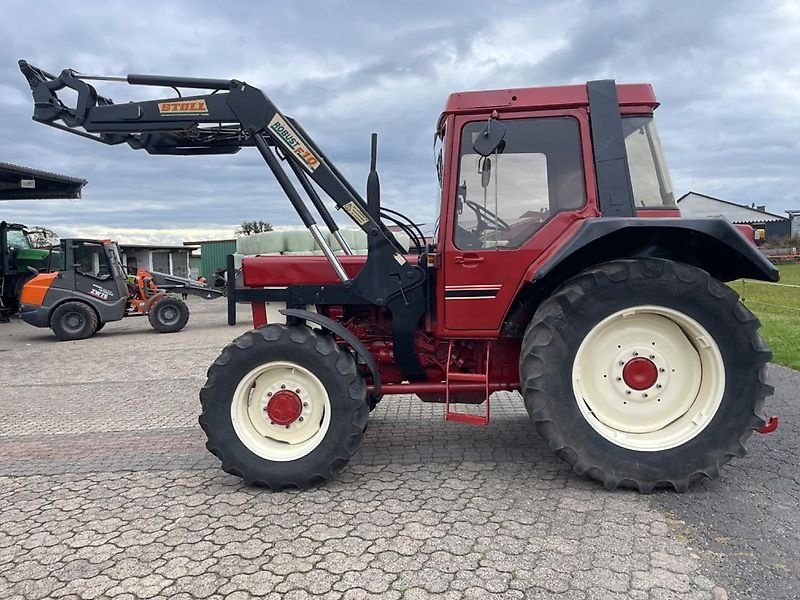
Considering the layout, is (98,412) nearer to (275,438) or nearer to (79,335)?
(275,438)

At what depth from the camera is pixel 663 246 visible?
3.89 meters

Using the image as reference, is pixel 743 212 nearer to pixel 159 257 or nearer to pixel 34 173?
pixel 159 257

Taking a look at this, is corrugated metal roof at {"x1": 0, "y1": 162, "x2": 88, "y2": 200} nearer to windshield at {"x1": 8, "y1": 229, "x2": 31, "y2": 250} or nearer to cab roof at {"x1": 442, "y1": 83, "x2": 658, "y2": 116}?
windshield at {"x1": 8, "y1": 229, "x2": 31, "y2": 250}

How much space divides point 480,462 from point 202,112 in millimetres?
3097

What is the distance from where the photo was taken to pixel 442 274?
402 centimetres

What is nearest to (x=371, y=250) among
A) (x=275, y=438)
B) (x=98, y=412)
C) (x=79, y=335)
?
(x=275, y=438)

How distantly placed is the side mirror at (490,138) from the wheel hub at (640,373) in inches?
63.1

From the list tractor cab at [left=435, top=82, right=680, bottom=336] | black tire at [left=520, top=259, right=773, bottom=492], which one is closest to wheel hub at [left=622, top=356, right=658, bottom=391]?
black tire at [left=520, top=259, right=773, bottom=492]

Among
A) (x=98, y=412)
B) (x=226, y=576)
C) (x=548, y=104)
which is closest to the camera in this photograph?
(x=226, y=576)

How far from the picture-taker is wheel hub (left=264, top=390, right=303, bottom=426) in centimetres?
399

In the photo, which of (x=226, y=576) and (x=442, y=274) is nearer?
(x=226, y=576)

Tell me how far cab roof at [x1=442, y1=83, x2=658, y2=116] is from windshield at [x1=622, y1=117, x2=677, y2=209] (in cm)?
14

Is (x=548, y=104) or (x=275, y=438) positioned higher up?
(x=548, y=104)

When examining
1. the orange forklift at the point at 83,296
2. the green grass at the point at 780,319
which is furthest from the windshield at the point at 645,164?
the orange forklift at the point at 83,296
